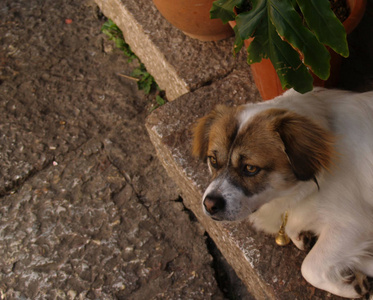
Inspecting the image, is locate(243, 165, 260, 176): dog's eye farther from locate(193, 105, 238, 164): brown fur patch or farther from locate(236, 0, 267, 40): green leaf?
locate(236, 0, 267, 40): green leaf

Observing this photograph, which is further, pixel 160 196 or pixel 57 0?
pixel 57 0

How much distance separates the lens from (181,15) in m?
3.25

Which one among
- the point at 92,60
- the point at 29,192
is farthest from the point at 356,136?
the point at 92,60

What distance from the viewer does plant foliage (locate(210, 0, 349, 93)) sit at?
201 cm

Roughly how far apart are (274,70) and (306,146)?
32.7 inches

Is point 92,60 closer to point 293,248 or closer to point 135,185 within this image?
point 135,185

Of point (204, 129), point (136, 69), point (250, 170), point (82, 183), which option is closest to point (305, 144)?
point (250, 170)

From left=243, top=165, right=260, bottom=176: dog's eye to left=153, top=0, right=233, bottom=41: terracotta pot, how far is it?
146 cm

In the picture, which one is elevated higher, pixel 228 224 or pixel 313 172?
pixel 313 172

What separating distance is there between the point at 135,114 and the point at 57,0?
179 centimetres

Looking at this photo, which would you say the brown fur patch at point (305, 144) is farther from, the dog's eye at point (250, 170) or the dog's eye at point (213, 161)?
the dog's eye at point (213, 161)

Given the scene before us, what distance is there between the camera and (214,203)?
7.05ft

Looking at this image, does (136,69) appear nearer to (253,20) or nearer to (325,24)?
(253,20)

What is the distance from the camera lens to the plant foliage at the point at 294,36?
2.01m
